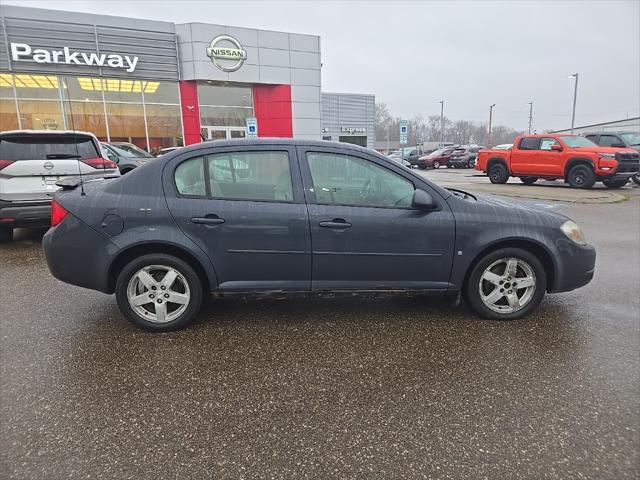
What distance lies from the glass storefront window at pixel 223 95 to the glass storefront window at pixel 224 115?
0.90 ft

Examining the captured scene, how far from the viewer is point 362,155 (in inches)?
139

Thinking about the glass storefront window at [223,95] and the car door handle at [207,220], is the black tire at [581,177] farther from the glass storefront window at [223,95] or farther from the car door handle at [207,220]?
the glass storefront window at [223,95]

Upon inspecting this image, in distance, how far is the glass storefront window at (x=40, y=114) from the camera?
2006 centimetres

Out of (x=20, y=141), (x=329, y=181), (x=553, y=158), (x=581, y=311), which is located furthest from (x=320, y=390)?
(x=553, y=158)

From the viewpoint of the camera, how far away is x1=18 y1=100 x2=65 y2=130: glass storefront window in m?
20.1

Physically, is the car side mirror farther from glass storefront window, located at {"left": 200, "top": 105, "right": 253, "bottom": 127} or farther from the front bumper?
glass storefront window, located at {"left": 200, "top": 105, "right": 253, "bottom": 127}

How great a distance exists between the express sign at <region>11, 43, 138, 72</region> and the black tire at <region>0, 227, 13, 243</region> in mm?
16656

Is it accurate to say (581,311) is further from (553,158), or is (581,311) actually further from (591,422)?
(553,158)

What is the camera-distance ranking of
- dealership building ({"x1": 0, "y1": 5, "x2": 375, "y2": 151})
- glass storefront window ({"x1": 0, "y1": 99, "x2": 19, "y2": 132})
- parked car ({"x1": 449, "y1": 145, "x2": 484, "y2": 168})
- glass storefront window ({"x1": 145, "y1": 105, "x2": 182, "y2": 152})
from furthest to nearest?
parked car ({"x1": 449, "y1": 145, "x2": 484, "y2": 168}) → glass storefront window ({"x1": 145, "y1": 105, "x2": 182, "y2": 152}) → glass storefront window ({"x1": 0, "y1": 99, "x2": 19, "y2": 132}) → dealership building ({"x1": 0, "y1": 5, "x2": 375, "y2": 151})

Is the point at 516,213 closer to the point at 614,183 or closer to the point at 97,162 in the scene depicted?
the point at 97,162

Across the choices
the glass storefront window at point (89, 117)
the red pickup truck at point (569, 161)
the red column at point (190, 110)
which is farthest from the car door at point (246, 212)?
the glass storefront window at point (89, 117)

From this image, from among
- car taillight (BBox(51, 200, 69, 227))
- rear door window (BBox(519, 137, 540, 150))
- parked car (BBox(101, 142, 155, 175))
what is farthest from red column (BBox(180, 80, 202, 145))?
car taillight (BBox(51, 200, 69, 227))

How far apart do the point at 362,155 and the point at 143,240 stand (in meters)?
1.94

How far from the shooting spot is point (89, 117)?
69.2 ft
